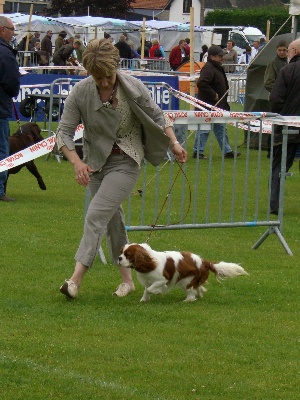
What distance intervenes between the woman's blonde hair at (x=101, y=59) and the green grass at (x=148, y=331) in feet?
5.69

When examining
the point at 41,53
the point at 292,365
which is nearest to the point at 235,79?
the point at 41,53

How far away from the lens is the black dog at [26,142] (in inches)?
549

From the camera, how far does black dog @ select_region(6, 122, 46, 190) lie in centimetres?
1395

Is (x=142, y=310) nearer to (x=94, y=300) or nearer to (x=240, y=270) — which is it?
(x=94, y=300)

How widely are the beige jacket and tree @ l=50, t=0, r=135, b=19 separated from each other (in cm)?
6967

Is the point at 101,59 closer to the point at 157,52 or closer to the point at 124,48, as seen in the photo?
the point at 124,48

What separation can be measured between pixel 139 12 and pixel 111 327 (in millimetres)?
89449

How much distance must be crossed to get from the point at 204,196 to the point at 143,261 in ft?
21.8

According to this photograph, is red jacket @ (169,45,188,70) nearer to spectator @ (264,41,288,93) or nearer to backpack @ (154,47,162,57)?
backpack @ (154,47,162,57)

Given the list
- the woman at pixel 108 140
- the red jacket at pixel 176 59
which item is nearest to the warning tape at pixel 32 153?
the woman at pixel 108 140

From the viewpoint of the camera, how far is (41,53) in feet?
117

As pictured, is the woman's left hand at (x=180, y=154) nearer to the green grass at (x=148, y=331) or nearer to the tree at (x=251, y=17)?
the green grass at (x=148, y=331)

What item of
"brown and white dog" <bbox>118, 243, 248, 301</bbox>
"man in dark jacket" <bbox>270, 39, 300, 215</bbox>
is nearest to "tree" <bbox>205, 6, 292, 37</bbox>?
"man in dark jacket" <bbox>270, 39, 300, 215</bbox>

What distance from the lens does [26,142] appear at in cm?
1412
